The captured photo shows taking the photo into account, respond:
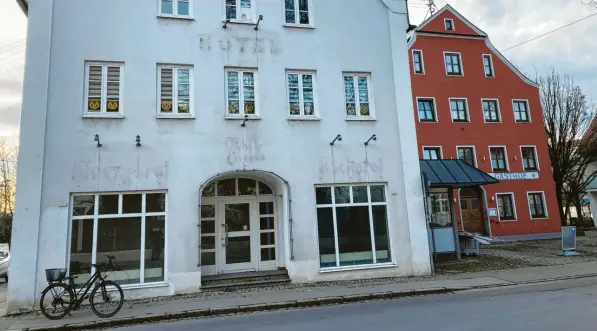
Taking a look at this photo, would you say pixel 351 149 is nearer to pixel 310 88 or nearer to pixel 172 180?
pixel 310 88

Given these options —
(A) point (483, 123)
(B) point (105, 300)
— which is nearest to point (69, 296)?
(B) point (105, 300)

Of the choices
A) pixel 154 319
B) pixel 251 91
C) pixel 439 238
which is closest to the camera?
pixel 154 319

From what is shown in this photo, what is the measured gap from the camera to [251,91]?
462 inches

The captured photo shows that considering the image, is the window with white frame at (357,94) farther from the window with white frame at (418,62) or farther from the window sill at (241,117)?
the window with white frame at (418,62)

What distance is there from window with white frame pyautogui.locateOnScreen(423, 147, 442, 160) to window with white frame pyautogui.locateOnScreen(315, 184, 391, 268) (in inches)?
484

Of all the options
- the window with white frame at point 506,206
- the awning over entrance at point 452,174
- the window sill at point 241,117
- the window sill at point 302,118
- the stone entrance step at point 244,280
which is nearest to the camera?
the stone entrance step at point 244,280

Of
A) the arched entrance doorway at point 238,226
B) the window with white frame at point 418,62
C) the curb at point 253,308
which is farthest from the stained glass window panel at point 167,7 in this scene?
→ the window with white frame at point 418,62

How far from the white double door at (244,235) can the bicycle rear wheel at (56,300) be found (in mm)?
3806

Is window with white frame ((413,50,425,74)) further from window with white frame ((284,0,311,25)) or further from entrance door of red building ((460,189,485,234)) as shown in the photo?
window with white frame ((284,0,311,25))

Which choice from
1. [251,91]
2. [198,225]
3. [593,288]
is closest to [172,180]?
[198,225]

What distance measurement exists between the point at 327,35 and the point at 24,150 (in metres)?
8.92

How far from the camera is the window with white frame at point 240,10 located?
1196 cm

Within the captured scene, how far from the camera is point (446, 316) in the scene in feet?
23.5

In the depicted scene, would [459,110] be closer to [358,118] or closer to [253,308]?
[358,118]
